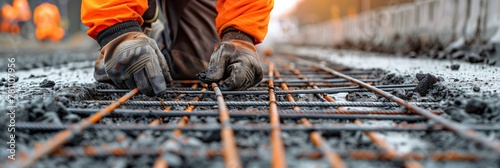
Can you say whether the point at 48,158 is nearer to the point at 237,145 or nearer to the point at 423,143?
the point at 237,145

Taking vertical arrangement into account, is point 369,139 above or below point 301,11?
below

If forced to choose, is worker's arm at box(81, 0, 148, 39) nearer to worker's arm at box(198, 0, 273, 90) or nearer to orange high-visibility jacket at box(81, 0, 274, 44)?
orange high-visibility jacket at box(81, 0, 274, 44)

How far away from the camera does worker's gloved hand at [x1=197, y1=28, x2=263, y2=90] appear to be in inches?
87.3

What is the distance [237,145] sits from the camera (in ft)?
4.17

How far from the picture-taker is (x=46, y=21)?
1961 cm

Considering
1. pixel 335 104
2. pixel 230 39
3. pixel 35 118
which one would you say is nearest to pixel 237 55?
pixel 230 39

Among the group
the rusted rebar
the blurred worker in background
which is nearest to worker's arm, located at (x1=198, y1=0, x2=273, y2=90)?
the rusted rebar

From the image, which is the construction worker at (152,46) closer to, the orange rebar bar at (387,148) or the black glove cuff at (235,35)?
the black glove cuff at (235,35)

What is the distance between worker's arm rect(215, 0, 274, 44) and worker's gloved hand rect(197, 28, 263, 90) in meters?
0.13

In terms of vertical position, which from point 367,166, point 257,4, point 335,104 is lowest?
point 367,166

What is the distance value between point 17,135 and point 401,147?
1.20 m

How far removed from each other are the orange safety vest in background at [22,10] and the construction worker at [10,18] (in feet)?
0.51

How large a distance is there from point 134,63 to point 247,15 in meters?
0.71

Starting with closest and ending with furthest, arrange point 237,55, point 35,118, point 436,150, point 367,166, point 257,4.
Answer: point 367,166 < point 436,150 < point 35,118 < point 237,55 < point 257,4
